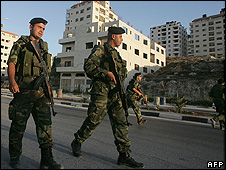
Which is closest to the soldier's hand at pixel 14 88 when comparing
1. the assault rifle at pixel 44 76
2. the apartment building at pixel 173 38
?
the assault rifle at pixel 44 76

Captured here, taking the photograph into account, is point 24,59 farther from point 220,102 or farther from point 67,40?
point 67,40

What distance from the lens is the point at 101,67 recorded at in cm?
222

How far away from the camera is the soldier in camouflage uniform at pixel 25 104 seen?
5.91 ft

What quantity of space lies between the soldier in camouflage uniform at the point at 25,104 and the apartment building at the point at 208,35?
2778 inches

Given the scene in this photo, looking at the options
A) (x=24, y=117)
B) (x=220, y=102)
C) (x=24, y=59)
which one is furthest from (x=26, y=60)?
(x=220, y=102)

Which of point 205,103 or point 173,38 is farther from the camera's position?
point 173,38

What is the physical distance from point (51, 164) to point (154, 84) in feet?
80.8

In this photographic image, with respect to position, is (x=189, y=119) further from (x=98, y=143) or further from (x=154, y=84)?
(x=154, y=84)

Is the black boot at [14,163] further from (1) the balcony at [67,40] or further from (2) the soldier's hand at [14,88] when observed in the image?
(1) the balcony at [67,40]

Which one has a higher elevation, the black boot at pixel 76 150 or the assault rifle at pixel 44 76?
the assault rifle at pixel 44 76

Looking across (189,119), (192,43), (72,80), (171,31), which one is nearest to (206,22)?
(192,43)

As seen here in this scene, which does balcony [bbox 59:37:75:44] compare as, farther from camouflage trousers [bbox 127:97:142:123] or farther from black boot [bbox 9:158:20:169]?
black boot [bbox 9:158:20:169]

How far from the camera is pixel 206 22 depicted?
63.7 metres

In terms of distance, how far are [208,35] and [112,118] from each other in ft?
244
